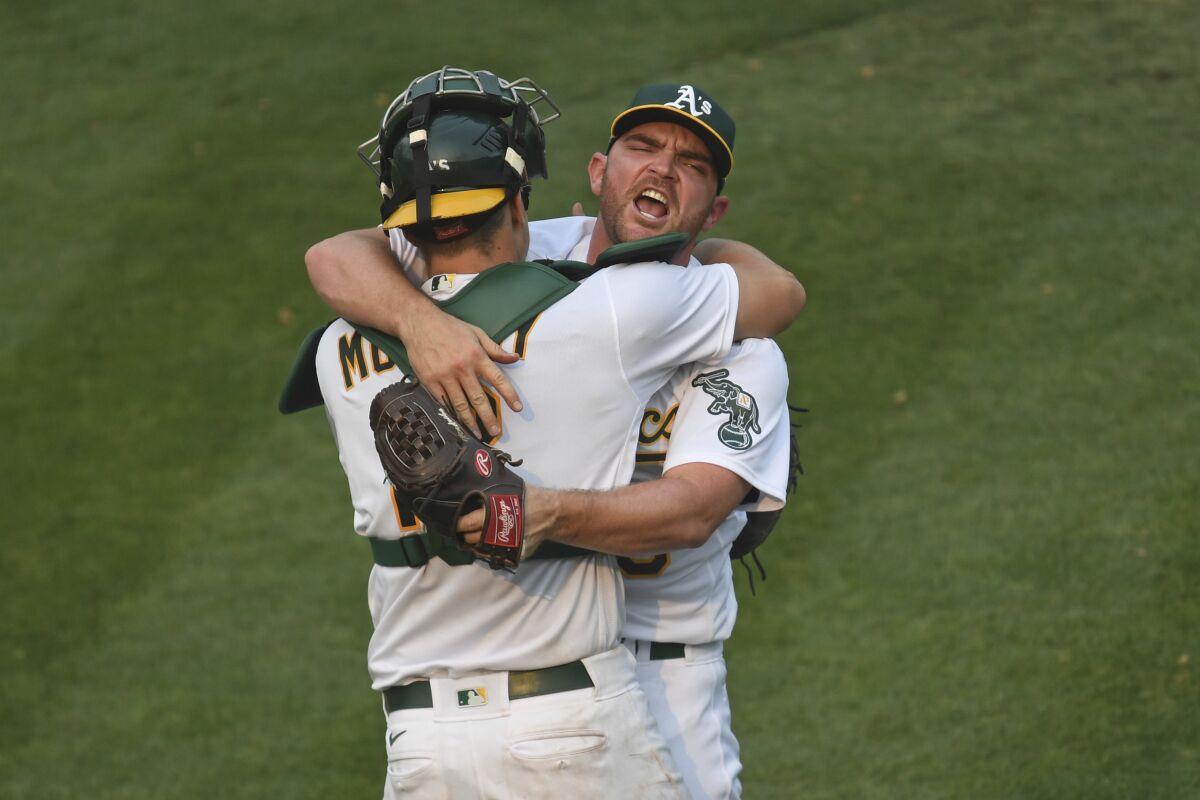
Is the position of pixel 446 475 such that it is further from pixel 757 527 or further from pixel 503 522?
pixel 757 527

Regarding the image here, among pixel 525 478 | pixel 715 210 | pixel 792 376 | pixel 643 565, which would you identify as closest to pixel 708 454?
pixel 525 478

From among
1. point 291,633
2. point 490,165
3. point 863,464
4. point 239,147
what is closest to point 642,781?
point 490,165

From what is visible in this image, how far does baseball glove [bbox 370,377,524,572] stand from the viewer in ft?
8.94

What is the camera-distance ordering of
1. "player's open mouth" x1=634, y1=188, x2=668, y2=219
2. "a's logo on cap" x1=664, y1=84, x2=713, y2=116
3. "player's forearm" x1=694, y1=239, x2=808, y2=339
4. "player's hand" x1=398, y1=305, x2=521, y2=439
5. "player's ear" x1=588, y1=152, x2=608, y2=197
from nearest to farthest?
"player's hand" x1=398, y1=305, x2=521, y2=439 < "player's forearm" x1=694, y1=239, x2=808, y2=339 < "a's logo on cap" x1=664, y1=84, x2=713, y2=116 < "player's open mouth" x1=634, y1=188, x2=668, y2=219 < "player's ear" x1=588, y1=152, x2=608, y2=197

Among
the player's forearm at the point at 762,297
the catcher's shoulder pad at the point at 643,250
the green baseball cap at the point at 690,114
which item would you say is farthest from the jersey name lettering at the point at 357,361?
the green baseball cap at the point at 690,114

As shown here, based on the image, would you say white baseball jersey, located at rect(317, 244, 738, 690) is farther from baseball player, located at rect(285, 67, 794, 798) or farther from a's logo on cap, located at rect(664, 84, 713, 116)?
a's logo on cap, located at rect(664, 84, 713, 116)

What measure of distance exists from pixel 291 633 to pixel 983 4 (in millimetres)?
7656

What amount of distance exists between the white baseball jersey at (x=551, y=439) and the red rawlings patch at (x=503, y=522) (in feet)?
1.01

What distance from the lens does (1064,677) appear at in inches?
234

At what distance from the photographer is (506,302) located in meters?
3.06

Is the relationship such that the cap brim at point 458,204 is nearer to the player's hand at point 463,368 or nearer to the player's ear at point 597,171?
the player's hand at point 463,368

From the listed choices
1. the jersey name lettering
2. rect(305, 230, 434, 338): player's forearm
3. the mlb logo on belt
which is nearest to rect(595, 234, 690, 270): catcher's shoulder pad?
rect(305, 230, 434, 338): player's forearm

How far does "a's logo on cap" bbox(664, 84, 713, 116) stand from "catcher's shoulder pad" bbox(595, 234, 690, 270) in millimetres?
745

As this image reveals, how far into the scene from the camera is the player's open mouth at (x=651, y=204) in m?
3.86
